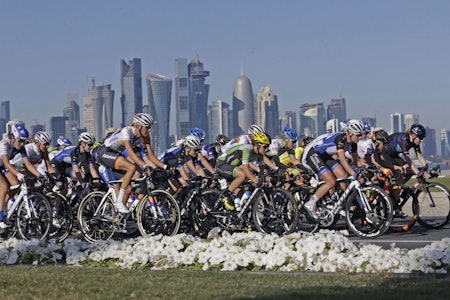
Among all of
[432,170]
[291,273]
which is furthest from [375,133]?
[291,273]

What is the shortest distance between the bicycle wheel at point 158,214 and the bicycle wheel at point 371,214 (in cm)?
262

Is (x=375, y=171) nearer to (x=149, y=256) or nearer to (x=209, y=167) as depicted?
(x=209, y=167)

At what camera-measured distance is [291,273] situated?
31.3ft

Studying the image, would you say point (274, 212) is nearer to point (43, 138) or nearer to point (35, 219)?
point (35, 219)

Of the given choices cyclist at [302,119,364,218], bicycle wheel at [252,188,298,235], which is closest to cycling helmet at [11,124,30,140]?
bicycle wheel at [252,188,298,235]

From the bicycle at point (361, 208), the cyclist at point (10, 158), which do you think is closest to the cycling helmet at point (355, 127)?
the bicycle at point (361, 208)

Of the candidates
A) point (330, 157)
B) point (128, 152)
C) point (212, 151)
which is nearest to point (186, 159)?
point (212, 151)

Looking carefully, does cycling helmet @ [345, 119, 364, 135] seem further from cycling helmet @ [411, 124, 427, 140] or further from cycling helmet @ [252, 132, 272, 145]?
cycling helmet @ [252, 132, 272, 145]

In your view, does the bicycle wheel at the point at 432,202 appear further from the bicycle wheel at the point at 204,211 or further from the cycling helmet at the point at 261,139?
the bicycle wheel at the point at 204,211

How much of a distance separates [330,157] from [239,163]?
56.2 inches

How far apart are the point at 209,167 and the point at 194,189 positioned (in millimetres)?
2200

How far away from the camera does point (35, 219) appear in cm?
1391

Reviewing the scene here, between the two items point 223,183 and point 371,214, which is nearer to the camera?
point 371,214

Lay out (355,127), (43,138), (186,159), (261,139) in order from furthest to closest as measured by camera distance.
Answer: (186,159) < (43,138) < (261,139) < (355,127)
